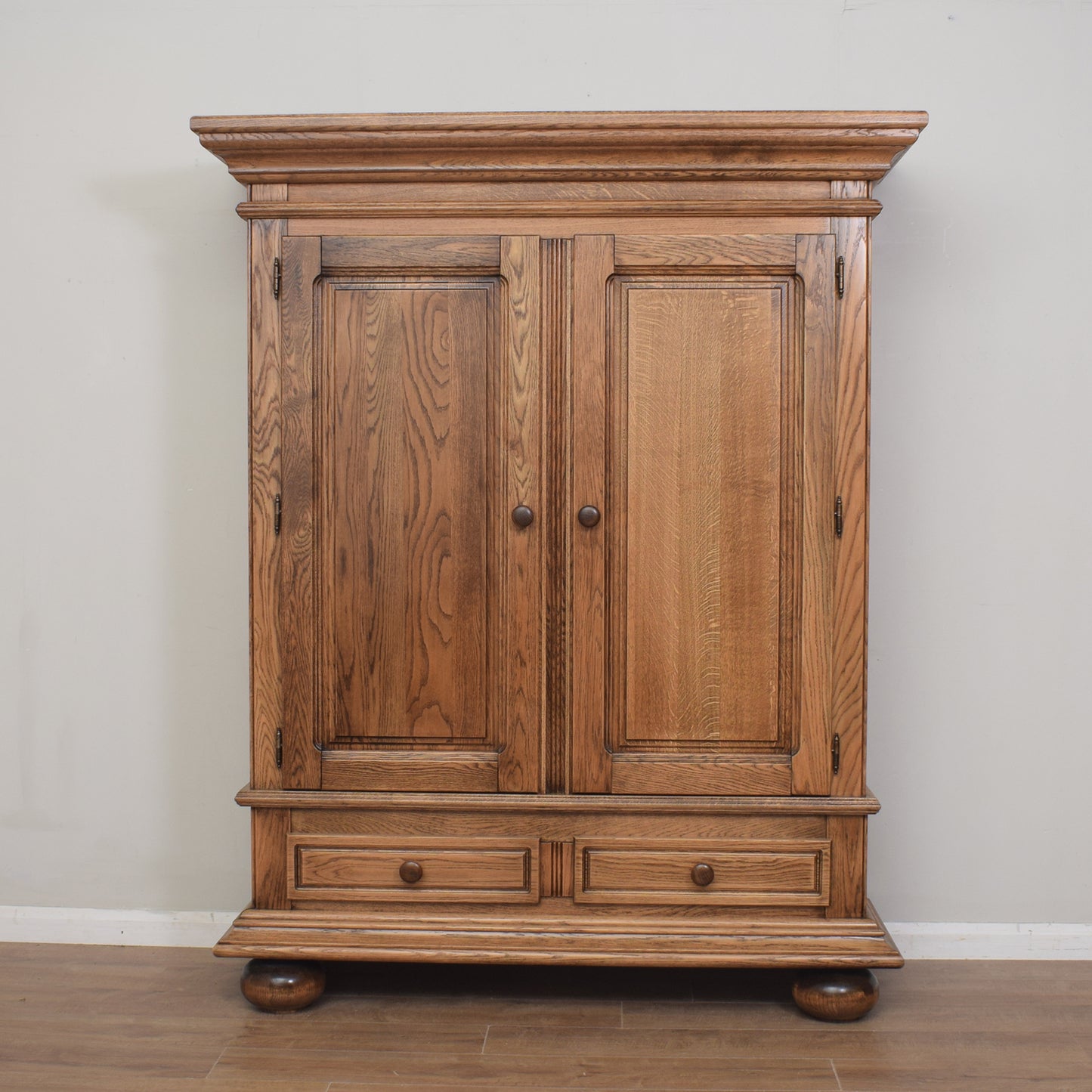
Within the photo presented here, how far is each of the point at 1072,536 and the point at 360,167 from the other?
6.00 ft

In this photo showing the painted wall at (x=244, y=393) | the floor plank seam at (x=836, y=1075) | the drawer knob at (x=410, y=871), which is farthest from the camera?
the painted wall at (x=244, y=393)

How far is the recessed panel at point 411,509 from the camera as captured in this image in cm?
191

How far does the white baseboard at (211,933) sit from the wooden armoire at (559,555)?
0.45 meters

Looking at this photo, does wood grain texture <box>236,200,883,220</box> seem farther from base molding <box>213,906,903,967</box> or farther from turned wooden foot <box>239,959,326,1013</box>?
turned wooden foot <box>239,959,326,1013</box>

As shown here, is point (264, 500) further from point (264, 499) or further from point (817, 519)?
point (817, 519)

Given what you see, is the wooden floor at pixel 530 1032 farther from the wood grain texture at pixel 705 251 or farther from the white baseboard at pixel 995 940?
the wood grain texture at pixel 705 251

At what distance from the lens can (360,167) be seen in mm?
1873

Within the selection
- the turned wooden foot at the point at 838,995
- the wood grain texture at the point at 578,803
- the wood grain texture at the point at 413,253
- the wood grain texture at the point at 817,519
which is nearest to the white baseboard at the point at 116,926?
the wood grain texture at the point at 578,803

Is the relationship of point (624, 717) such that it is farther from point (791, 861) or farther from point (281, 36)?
point (281, 36)

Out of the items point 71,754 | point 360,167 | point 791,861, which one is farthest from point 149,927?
point 360,167

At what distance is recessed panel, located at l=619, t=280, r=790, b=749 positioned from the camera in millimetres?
1883

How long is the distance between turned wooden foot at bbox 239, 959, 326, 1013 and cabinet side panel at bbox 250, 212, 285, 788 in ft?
1.27

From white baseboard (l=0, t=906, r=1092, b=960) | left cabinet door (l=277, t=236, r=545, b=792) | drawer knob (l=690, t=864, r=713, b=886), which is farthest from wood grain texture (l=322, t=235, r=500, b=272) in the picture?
white baseboard (l=0, t=906, r=1092, b=960)

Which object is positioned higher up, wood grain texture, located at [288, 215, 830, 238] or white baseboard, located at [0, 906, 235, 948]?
wood grain texture, located at [288, 215, 830, 238]
